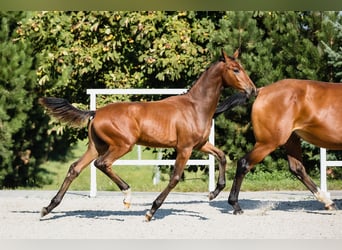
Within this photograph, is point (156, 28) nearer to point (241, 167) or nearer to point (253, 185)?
point (253, 185)

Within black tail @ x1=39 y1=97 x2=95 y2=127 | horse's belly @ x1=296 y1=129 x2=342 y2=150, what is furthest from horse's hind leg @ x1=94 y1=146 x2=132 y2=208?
horse's belly @ x1=296 y1=129 x2=342 y2=150

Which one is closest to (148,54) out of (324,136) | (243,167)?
(243,167)

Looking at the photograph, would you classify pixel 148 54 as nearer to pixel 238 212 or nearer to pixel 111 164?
pixel 238 212

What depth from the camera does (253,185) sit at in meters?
10.8

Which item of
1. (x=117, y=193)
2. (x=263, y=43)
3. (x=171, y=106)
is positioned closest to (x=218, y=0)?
(x=171, y=106)

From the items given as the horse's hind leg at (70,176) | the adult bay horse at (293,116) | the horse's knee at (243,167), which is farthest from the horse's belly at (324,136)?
Result: the horse's hind leg at (70,176)

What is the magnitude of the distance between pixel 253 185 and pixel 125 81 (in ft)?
11.7

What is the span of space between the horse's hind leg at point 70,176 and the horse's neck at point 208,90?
4.27 ft

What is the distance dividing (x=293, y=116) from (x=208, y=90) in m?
1.00

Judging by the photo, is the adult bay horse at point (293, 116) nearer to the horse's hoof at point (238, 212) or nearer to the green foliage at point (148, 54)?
the horse's hoof at point (238, 212)

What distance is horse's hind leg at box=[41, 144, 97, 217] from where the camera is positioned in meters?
6.61

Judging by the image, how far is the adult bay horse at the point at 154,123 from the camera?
6582mm

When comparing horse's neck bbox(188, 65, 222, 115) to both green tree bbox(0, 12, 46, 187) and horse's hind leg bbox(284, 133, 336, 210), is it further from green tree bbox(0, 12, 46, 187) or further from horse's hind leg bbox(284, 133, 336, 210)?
green tree bbox(0, 12, 46, 187)

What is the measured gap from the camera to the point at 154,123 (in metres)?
6.68
